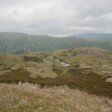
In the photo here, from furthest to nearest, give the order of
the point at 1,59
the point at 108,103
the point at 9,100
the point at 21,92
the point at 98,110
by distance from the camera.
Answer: the point at 1,59
the point at 108,103
the point at 21,92
the point at 98,110
the point at 9,100

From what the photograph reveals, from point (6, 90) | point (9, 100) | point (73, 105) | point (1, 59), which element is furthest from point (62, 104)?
point (1, 59)

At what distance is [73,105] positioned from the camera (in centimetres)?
1612

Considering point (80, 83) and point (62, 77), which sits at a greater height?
point (80, 83)

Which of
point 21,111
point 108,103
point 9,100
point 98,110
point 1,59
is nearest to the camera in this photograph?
point 21,111

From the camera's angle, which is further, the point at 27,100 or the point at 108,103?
the point at 108,103

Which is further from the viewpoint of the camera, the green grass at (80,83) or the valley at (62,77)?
the valley at (62,77)

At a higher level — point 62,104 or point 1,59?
point 62,104

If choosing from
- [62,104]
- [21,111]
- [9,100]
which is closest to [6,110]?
[21,111]

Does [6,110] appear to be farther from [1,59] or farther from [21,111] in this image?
[1,59]

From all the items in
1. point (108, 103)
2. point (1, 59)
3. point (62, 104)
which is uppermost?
point (62, 104)

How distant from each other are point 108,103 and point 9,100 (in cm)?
931

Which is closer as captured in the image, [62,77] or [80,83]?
[80,83]

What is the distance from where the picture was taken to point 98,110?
1686cm

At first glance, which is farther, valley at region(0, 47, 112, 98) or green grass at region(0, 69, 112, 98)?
valley at region(0, 47, 112, 98)
